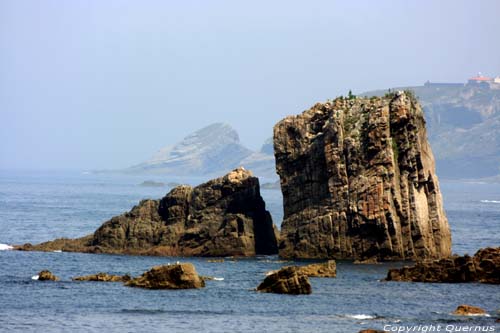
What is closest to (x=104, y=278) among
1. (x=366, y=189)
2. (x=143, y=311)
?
(x=143, y=311)

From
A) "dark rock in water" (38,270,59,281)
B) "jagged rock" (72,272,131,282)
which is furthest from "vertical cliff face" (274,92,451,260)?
"dark rock in water" (38,270,59,281)

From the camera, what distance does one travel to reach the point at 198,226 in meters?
107

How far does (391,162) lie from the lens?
10056 centimetres

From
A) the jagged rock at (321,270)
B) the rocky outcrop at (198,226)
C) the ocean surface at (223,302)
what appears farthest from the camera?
the rocky outcrop at (198,226)

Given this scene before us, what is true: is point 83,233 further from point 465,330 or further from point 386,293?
point 465,330

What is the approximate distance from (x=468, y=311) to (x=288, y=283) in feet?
44.4

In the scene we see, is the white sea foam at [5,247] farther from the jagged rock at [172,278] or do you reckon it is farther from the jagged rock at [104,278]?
the jagged rock at [172,278]

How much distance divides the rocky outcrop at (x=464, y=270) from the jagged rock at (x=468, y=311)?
13.7 meters

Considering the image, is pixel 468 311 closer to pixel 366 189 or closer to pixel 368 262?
pixel 368 262

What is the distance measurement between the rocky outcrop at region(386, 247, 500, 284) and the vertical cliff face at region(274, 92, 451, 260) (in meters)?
14.8

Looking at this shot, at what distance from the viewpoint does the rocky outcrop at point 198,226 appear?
348 ft

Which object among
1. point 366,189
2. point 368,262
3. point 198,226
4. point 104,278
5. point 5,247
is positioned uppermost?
point 366,189

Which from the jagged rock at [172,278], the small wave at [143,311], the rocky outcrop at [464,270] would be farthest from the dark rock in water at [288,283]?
the small wave at [143,311]

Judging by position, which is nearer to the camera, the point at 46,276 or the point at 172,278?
the point at 172,278
